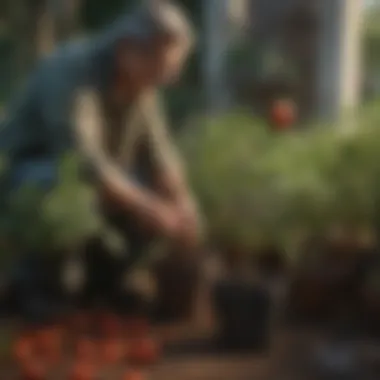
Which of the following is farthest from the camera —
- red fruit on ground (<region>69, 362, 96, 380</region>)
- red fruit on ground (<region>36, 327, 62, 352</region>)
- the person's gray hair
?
the person's gray hair

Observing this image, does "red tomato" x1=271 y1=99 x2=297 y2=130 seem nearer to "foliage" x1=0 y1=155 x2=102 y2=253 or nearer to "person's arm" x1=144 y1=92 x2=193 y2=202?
"person's arm" x1=144 y1=92 x2=193 y2=202

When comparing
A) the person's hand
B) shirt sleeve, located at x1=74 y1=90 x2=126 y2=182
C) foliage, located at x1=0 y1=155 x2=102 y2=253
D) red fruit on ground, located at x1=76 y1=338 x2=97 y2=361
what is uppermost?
shirt sleeve, located at x1=74 y1=90 x2=126 y2=182

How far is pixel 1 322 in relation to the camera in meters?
1.28

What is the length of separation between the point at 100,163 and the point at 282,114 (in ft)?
0.95

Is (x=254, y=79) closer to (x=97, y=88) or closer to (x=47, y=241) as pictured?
(x=97, y=88)

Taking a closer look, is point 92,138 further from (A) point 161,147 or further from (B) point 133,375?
(B) point 133,375

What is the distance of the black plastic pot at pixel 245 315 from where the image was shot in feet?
3.92

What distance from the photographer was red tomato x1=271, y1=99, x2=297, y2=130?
4.42 ft

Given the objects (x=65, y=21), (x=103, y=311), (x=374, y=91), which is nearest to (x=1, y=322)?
(x=103, y=311)

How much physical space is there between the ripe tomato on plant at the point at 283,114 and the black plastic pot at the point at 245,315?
0.85 ft

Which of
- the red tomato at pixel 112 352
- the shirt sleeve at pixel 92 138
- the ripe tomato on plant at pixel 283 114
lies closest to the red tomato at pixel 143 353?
the red tomato at pixel 112 352

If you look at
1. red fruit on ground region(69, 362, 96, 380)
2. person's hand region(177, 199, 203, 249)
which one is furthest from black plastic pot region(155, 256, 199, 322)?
red fruit on ground region(69, 362, 96, 380)

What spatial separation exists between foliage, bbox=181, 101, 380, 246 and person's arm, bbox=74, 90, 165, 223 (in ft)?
0.32

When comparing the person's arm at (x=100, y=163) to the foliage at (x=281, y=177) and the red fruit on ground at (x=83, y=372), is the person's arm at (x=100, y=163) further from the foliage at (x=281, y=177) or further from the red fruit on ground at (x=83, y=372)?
the red fruit on ground at (x=83, y=372)
